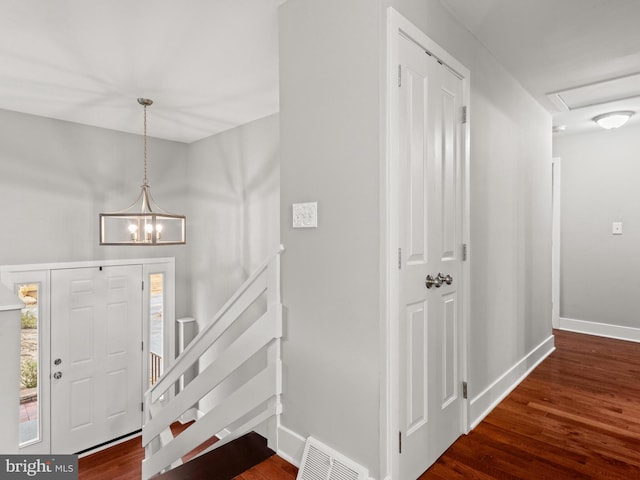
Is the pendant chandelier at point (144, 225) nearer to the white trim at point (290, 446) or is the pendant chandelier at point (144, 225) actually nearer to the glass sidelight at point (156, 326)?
the glass sidelight at point (156, 326)

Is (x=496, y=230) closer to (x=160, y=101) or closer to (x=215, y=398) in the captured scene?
(x=160, y=101)

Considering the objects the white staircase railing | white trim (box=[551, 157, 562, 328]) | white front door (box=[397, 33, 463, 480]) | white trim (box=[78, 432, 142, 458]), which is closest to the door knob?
white front door (box=[397, 33, 463, 480])

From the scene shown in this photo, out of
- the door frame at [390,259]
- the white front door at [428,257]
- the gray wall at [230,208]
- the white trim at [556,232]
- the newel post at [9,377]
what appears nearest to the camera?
the newel post at [9,377]

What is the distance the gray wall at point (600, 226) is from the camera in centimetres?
399

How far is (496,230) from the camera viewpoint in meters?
2.57

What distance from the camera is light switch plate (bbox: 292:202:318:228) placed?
1776 millimetres

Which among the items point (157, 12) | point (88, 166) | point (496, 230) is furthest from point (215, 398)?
point (157, 12)

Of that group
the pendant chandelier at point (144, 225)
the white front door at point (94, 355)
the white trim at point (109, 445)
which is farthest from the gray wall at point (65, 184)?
the white trim at point (109, 445)

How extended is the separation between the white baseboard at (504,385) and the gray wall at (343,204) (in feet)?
0.35

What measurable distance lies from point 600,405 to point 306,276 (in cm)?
225

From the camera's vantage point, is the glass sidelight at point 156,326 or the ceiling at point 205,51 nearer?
the ceiling at point 205,51

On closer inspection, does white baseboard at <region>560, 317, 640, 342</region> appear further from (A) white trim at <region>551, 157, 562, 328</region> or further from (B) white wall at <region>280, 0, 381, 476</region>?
(B) white wall at <region>280, 0, 381, 476</region>

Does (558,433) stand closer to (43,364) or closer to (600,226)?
(600,226)

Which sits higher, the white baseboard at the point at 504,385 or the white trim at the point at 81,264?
the white trim at the point at 81,264
